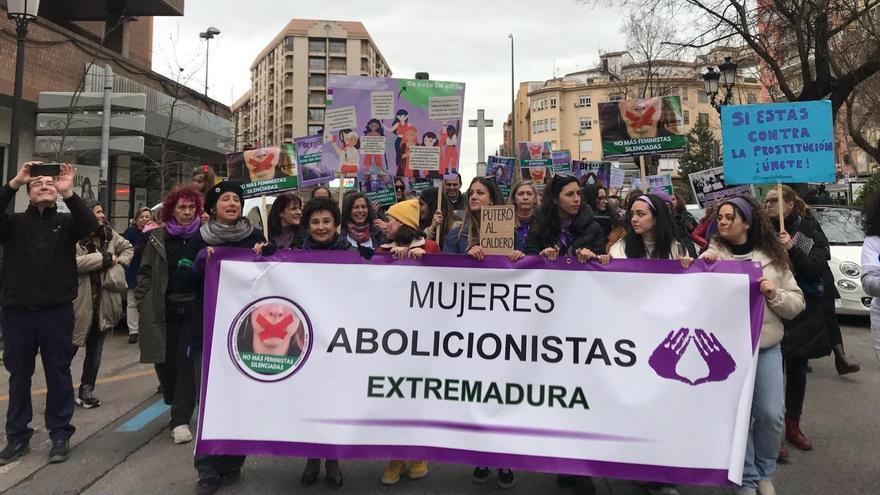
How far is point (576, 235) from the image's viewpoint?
4066mm

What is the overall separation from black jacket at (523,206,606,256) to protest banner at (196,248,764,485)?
0.58 m

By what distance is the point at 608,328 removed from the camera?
10.9 feet

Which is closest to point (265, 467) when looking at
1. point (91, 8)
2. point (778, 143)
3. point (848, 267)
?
Result: point (778, 143)

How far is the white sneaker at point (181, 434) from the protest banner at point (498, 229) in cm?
273

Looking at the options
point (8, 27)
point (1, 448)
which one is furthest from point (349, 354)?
point (8, 27)

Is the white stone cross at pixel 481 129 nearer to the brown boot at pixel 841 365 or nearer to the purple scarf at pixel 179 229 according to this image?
the brown boot at pixel 841 365

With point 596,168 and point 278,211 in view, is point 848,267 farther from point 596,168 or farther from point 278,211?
point 278,211

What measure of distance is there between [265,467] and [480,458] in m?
1.57

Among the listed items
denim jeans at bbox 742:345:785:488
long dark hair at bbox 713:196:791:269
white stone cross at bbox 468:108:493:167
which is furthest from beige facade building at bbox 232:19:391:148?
denim jeans at bbox 742:345:785:488

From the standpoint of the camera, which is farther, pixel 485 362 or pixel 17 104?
pixel 17 104

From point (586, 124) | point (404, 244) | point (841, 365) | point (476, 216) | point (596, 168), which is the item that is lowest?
point (841, 365)

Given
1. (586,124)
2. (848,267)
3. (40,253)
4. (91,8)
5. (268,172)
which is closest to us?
(40,253)

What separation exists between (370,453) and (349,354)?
58 centimetres

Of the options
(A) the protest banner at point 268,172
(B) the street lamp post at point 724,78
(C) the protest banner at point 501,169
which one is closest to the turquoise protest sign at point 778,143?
(A) the protest banner at point 268,172
